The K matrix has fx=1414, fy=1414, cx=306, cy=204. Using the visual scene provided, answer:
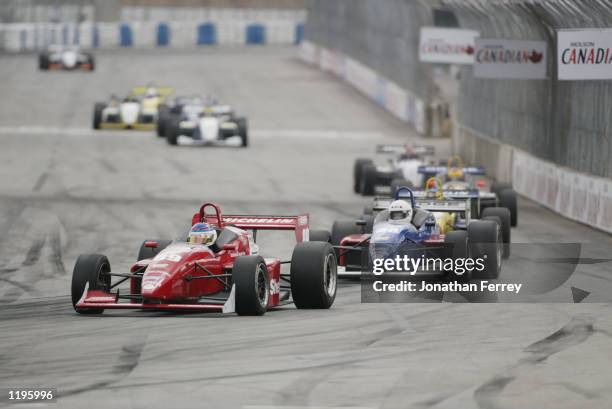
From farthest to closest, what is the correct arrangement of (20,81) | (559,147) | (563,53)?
(20,81) < (559,147) < (563,53)

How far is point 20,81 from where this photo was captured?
63.8 meters

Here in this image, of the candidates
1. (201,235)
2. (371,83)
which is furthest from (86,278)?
(371,83)

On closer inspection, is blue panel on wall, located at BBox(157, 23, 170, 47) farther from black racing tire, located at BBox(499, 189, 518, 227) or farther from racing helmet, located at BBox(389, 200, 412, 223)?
racing helmet, located at BBox(389, 200, 412, 223)

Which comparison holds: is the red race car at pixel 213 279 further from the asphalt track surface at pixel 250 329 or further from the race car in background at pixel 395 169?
the race car in background at pixel 395 169

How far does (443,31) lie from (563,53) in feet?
41.5

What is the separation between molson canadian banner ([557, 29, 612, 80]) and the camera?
2342cm

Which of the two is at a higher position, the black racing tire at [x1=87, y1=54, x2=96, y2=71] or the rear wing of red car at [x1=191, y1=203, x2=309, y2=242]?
the black racing tire at [x1=87, y1=54, x2=96, y2=71]

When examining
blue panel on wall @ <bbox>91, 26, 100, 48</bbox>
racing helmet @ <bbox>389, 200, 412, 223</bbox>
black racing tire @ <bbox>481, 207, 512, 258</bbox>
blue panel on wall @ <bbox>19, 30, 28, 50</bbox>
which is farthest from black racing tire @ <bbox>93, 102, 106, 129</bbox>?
blue panel on wall @ <bbox>91, 26, 100, 48</bbox>

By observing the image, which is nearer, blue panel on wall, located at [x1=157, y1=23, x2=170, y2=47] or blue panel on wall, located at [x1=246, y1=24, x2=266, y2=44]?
blue panel on wall, located at [x1=157, y1=23, x2=170, y2=47]

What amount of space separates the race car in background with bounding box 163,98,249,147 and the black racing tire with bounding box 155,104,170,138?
108 cm

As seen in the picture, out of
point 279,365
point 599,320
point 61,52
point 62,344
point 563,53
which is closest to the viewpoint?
point 279,365

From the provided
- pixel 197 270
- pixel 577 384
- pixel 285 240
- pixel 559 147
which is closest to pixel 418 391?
pixel 577 384

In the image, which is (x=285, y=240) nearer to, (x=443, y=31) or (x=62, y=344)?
(x=62, y=344)

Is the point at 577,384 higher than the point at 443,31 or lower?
lower
